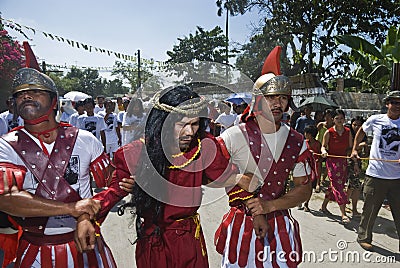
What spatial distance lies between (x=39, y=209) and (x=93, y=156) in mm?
484

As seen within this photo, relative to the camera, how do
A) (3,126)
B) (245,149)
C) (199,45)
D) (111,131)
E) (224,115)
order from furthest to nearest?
(199,45)
(111,131)
(3,126)
(224,115)
(245,149)

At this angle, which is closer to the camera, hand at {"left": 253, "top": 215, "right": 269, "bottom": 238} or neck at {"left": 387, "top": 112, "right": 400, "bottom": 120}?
hand at {"left": 253, "top": 215, "right": 269, "bottom": 238}

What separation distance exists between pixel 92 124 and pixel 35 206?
5.44 meters

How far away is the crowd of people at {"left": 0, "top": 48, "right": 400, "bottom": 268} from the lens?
189 cm

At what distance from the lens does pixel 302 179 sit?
239 cm

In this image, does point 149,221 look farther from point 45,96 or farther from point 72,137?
point 45,96

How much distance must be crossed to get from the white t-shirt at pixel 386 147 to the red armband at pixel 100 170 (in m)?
3.43

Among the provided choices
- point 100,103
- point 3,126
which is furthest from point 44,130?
point 100,103

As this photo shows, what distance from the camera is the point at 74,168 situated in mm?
2031

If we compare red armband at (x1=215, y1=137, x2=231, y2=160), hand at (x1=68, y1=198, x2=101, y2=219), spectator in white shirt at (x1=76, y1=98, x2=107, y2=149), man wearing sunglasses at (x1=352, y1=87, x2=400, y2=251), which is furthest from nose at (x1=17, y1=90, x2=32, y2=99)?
spectator in white shirt at (x1=76, y1=98, x2=107, y2=149)

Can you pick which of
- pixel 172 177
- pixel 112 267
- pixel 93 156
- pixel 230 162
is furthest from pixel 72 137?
pixel 230 162

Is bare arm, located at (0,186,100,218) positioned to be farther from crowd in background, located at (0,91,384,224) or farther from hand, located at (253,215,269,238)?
hand, located at (253,215,269,238)

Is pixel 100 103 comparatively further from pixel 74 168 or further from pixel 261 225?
pixel 261 225

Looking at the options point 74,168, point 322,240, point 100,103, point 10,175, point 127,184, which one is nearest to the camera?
point 10,175
